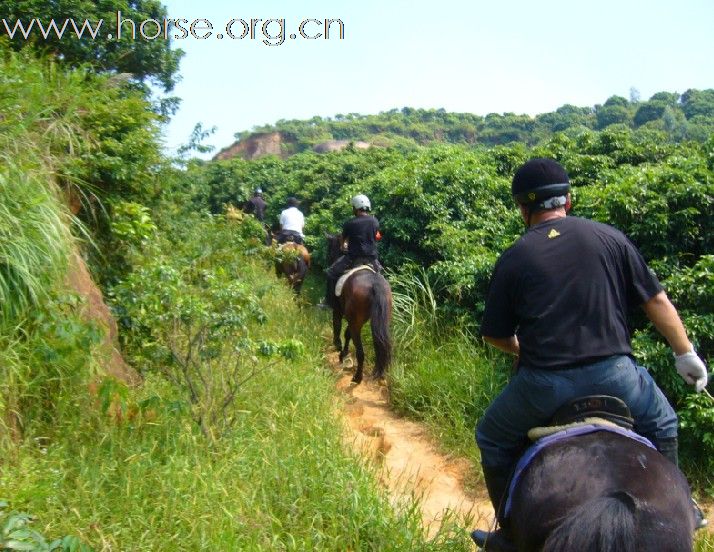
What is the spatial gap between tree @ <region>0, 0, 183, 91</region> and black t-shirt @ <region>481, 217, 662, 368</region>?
30.6ft

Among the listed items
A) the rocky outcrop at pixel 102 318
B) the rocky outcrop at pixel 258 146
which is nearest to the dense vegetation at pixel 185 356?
the rocky outcrop at pixel 102 318

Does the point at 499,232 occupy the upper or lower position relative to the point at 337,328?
upper

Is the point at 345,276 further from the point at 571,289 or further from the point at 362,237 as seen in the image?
the point at 571,289

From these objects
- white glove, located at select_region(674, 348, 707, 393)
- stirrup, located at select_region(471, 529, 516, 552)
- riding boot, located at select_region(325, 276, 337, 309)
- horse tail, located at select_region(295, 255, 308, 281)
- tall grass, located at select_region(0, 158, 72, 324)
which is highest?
tall grass, located at select_region(0, 158, 72, 324)

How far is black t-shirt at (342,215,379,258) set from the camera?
829 cm

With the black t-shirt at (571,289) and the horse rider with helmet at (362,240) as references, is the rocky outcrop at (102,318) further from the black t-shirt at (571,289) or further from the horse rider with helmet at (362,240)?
the horse rider with helmet at (362,240)

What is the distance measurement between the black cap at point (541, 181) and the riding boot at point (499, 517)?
1.37 m

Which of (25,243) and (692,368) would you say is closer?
(692,368)

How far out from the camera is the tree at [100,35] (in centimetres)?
1162

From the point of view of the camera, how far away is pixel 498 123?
66188 mm

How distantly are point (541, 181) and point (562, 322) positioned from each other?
713 mm

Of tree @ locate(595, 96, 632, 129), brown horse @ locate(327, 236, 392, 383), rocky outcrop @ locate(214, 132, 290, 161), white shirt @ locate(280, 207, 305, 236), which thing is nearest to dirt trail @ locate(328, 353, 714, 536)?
brown horse @ locate(327, 236, 392, 383)

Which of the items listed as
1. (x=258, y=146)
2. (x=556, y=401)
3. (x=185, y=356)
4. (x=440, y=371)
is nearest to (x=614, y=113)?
(x=258, y=146)

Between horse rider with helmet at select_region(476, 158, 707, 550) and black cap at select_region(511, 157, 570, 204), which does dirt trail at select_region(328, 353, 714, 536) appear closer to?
horse rider with helmet at select_region(476, 158, 707, 550)
